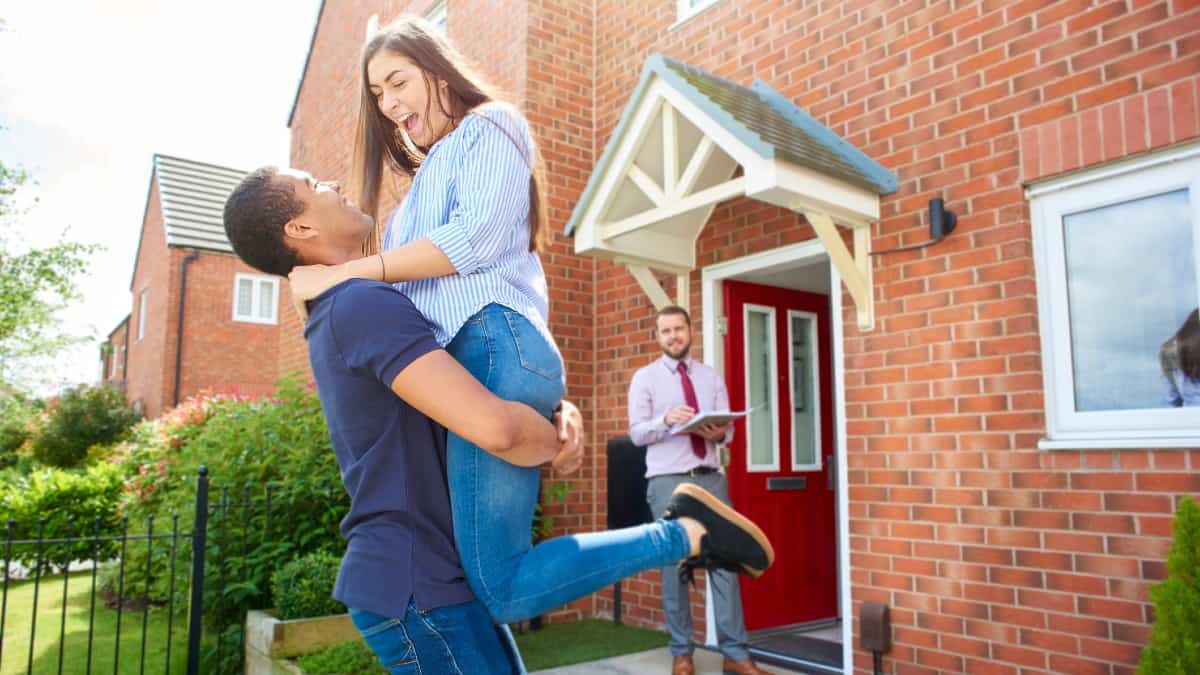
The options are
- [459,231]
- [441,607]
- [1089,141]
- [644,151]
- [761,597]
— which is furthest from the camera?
[761,597]

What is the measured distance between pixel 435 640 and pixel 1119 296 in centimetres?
344

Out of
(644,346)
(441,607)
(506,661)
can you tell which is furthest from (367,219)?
(644,346)

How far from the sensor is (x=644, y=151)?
503cm

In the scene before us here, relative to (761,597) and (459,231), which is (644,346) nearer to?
(761,597)

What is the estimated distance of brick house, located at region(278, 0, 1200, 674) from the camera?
134 inches

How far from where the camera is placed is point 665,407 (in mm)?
4902

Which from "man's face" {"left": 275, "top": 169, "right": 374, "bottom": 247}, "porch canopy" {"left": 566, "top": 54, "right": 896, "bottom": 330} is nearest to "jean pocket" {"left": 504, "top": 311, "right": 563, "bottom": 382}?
"man's face" {"left": 275, "top": 169, "right": 374, "bottom": 247}

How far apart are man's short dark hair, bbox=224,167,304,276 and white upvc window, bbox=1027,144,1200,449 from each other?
3.35 metres

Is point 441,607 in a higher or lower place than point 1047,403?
lower

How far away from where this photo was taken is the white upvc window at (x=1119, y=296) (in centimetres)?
333

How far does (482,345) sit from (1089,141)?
3.26m

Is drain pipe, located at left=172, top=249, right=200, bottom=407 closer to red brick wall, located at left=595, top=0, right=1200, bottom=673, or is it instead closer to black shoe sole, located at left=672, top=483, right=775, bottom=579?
red brick wall, located at left=595, top=0, right=1200, bottom=673

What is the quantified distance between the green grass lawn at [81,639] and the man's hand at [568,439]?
4431mm

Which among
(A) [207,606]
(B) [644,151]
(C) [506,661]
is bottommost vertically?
(A) [207,606]
